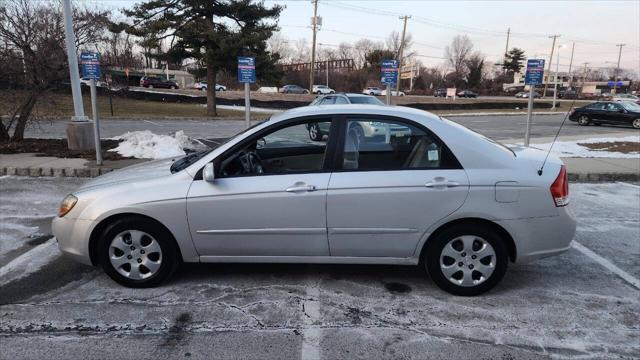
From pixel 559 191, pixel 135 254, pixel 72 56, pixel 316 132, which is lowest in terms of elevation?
pixel 135 254

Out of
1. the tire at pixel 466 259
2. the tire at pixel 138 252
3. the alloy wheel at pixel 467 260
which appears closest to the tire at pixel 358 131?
the tire at pixel 466 259

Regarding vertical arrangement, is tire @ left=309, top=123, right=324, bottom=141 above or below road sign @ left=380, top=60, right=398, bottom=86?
below

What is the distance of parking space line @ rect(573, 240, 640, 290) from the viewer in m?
4.28

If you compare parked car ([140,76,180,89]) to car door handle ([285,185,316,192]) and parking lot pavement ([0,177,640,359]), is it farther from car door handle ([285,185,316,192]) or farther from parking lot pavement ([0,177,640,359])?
car door handle ([285,185,316,192])

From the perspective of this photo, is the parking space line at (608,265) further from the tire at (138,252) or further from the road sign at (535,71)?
the road sign at (535,71)

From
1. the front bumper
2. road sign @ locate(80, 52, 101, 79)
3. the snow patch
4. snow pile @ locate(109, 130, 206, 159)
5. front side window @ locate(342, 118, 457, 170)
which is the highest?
road sign @ locate(80, 52, 101, 79)

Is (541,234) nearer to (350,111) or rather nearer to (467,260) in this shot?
(467,260)

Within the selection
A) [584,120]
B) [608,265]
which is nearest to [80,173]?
[608,265]

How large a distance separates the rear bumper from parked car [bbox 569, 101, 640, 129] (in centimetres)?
2498

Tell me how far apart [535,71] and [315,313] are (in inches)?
374

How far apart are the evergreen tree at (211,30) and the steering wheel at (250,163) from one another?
74.6 feet

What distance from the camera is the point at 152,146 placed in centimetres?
1148

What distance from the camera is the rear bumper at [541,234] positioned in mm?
3742

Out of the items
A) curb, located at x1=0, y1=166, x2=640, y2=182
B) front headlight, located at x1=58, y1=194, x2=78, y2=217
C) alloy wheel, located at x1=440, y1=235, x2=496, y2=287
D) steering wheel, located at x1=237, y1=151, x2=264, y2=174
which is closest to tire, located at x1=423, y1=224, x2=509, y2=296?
alloy wheel, located at x1=440, y1=235, x2=496, y2=287
